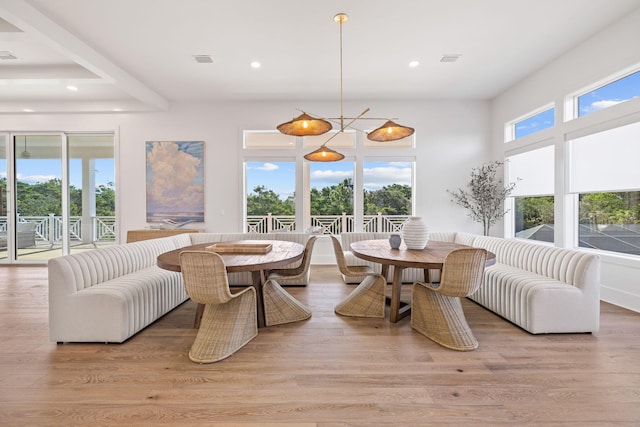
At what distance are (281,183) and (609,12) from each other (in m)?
5.14

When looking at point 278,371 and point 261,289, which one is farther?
point 261,289

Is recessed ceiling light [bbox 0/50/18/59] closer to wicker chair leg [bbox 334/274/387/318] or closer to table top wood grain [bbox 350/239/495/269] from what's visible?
table top wood grain [bbox 350/239/495/269]

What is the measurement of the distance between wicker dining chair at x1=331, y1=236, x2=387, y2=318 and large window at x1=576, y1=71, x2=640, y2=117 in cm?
357

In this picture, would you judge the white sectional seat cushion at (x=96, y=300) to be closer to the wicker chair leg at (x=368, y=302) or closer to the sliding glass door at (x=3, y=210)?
the wicker chair leg at (x=368, y=302)

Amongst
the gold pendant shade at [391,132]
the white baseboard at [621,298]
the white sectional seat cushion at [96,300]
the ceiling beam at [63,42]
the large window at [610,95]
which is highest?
the ceiling beam at [63,42]

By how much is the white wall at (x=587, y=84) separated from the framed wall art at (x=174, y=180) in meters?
6.00

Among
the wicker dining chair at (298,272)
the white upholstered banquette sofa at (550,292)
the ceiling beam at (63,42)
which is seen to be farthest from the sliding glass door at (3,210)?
the white upholstered banquette sofa at (550,292)

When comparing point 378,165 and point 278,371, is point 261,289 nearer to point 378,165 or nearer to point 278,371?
point 278,371

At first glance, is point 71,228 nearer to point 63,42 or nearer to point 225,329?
point 63,42

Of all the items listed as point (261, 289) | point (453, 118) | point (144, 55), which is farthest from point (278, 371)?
point (453, 118)

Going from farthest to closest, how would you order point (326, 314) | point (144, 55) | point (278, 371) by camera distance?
1. point (144, 55)
2. point (326, 314)
3. point (278, 371)

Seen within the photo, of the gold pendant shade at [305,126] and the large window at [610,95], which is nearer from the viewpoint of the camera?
the gold pendant shade at [305,126]

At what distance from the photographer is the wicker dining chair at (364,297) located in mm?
3012

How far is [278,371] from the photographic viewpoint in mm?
2027
